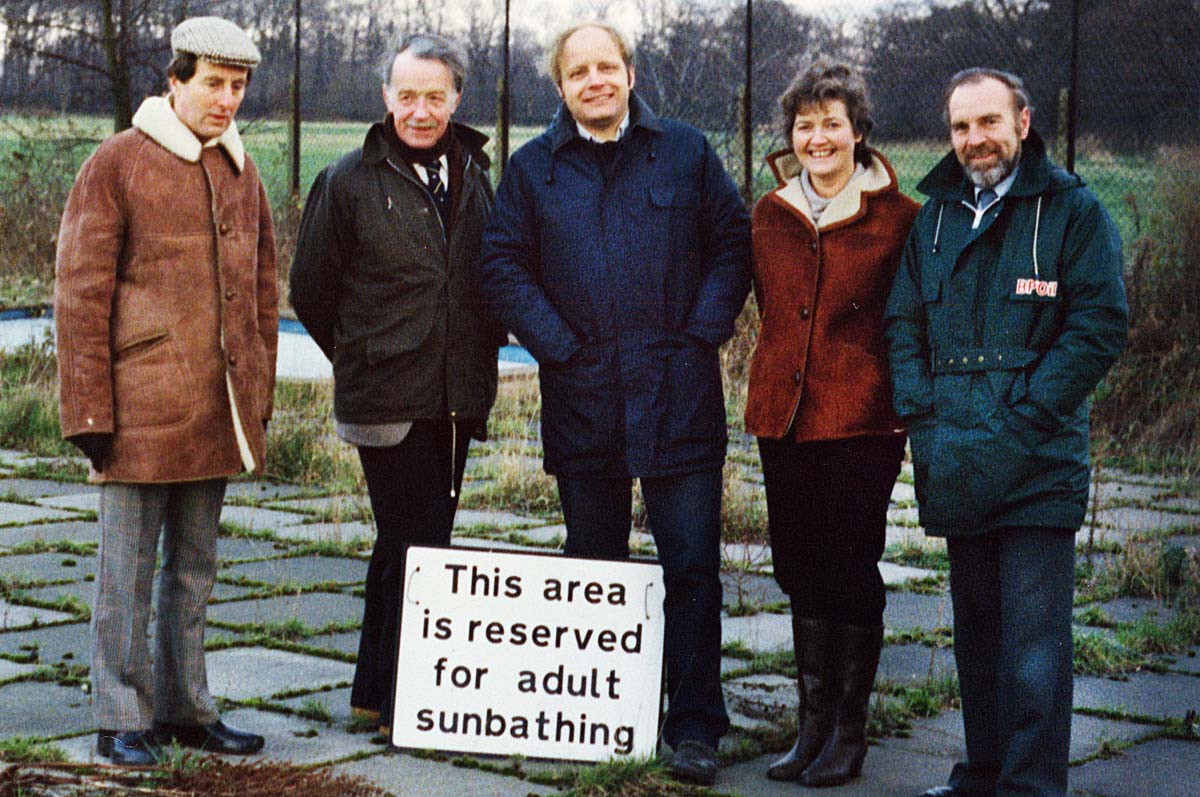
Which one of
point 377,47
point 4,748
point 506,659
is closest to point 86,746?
point 4,748

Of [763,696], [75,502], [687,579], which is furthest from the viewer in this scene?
[75,502]

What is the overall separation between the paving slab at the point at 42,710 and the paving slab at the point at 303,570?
62.7 inches

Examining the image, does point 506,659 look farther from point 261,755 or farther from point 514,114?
point 514,114

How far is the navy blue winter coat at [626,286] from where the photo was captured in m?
4.86

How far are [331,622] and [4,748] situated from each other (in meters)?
1.73

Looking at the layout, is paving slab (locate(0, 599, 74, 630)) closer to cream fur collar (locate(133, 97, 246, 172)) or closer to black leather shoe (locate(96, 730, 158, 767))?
black leather shoe (locate(96, 730, 158, 767))

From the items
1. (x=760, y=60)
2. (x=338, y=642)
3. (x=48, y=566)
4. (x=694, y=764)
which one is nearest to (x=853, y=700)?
(x=694, y=764)

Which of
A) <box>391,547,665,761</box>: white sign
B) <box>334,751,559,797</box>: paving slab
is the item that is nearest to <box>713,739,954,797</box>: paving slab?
<box>391,547,665,761</box>: white sign

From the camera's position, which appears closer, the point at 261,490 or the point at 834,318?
the point at 834,318

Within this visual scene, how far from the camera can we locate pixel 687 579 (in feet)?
16.2

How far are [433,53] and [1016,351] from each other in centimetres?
176

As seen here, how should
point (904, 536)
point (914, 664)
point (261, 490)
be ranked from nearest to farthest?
point (914, 664) < point (904, 536) < point (261, 490)

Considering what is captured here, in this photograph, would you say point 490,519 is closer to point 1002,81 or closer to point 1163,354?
point 1163,354

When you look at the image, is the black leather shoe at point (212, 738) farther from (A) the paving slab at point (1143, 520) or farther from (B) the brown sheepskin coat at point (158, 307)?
(A) the paving slab at point (1143, 520)
